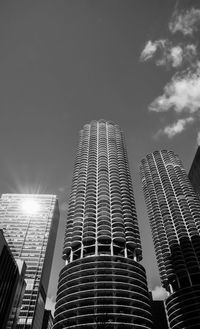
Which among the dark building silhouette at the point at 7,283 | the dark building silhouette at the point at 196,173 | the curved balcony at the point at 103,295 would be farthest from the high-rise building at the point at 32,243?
the dark building silhouette at the point at 196,173

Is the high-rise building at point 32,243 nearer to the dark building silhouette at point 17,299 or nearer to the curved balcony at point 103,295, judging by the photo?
the dark building silhouette at point 17,299

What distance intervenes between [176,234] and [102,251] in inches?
2226

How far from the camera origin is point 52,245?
193250mm

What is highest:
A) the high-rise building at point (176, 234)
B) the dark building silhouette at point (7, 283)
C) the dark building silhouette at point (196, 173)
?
the dark building silhouette at point (196, 173)

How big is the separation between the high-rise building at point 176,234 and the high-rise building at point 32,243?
218 ft

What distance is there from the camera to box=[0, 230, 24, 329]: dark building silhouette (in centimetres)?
7856

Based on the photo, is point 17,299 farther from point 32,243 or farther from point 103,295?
point 32,243

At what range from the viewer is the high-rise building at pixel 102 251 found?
291 feet

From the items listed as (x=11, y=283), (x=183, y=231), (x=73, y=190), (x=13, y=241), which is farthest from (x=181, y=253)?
(x=13, y=241)

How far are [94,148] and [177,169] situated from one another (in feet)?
194

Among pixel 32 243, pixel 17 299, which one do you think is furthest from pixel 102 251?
pixel 32 243

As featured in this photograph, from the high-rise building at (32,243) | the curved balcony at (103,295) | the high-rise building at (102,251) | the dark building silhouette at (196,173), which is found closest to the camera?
the curved balcony at (103,295)

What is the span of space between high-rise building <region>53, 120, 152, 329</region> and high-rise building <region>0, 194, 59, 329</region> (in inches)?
2017

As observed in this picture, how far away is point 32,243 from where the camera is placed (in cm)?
17338
